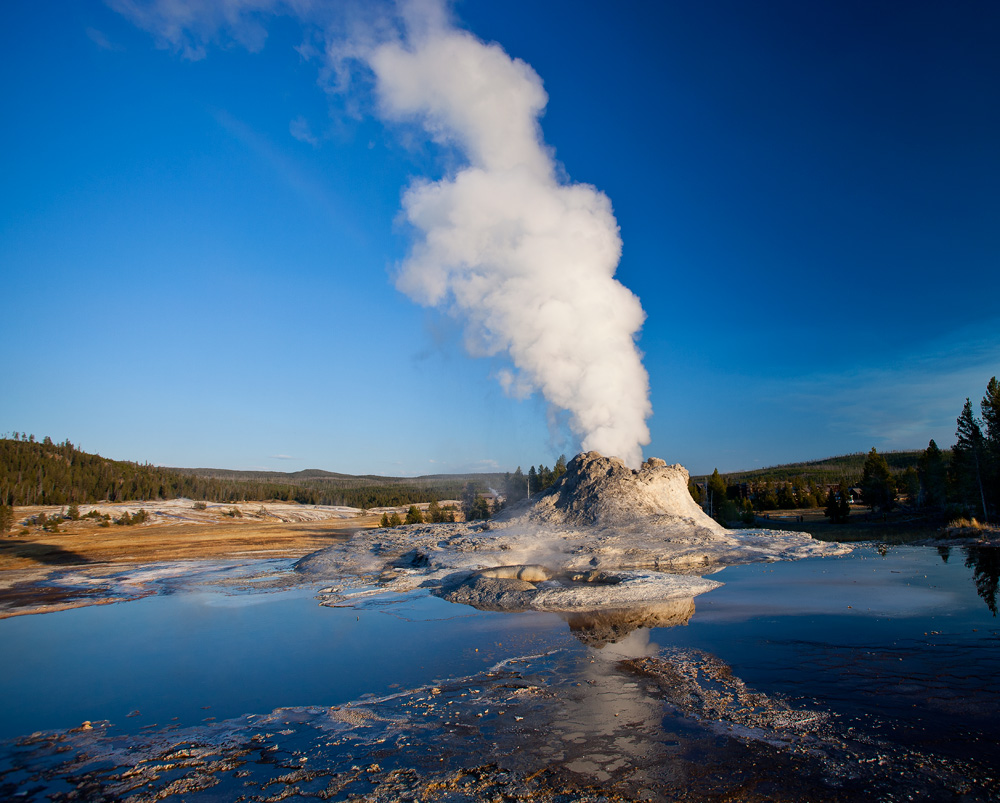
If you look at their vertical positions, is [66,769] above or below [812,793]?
below

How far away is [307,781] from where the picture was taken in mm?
5891

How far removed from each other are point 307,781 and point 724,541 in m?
21.6

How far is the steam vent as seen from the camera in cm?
1494

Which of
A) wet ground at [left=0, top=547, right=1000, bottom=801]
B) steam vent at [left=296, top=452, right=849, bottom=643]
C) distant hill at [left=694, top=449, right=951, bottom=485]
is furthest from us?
distant hill at [left=694, top=449, right=951, bottom=485]

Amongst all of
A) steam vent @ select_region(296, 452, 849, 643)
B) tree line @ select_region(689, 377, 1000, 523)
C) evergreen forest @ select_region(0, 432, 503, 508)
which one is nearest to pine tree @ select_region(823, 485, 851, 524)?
tree line @ select_region(689, 377, 1000, 523)

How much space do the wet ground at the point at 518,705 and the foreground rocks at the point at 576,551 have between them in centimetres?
173

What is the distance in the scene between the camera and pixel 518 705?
7.78 metres

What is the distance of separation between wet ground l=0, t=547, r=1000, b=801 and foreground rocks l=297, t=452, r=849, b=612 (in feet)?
5.68

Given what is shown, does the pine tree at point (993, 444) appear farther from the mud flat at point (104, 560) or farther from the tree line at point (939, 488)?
the mud flat at point (104, 560)

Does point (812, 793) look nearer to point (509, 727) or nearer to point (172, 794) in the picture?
point (509, 727)

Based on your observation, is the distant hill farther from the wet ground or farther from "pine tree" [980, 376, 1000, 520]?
the wet ground

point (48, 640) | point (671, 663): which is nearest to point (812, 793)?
point (671, 663)

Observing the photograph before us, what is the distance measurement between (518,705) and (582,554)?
1349 centimetres

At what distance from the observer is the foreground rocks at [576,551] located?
1576 cm
